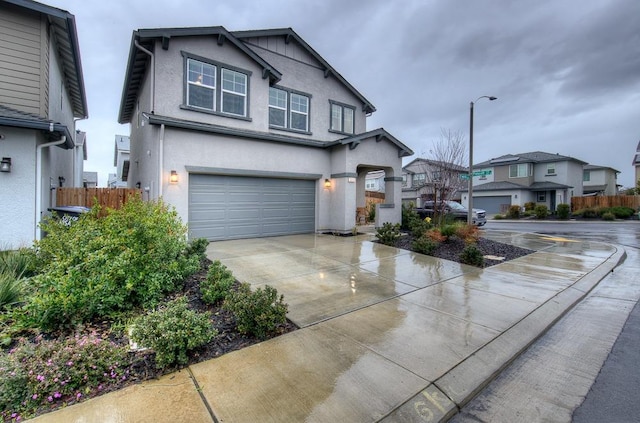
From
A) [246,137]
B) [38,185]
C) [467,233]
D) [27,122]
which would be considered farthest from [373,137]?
[38,185]

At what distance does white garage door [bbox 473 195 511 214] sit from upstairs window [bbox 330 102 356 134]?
81.7 ft

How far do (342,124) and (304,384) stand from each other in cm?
1379

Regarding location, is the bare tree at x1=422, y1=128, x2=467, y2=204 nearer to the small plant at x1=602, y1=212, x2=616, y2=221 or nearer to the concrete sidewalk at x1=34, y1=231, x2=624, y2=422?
the concrete sidewalk at x1=34, y1=231, x2=624, y2=422

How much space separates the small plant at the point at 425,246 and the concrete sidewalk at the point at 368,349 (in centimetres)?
140

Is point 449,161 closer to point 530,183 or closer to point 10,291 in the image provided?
point 10,291

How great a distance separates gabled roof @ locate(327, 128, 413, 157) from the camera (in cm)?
1203

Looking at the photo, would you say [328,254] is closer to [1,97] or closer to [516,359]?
[516,359]

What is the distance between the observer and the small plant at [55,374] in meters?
2.41

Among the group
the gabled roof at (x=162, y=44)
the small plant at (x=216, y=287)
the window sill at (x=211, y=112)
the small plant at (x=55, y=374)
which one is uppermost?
the gabled roof at (x=162, y=44)

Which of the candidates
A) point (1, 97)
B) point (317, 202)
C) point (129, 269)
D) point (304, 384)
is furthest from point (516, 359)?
point (1, 97)

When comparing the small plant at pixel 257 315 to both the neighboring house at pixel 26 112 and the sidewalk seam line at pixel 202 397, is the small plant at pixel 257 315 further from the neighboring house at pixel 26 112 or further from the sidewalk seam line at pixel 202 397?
the neighboring house at pixel 26 112

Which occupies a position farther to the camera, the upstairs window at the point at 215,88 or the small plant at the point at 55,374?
the upstairs window at the point at 215,88

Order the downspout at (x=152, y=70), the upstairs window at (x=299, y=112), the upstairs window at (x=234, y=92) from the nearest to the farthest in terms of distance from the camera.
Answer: the downspout at (x=152, y=70)
the upstairs window at (x=234, y=92)
the upstairs window at (x=299, y=112)

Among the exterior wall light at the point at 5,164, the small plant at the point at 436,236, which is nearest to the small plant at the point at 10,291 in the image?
the exterior wall light at the point at 5,164
